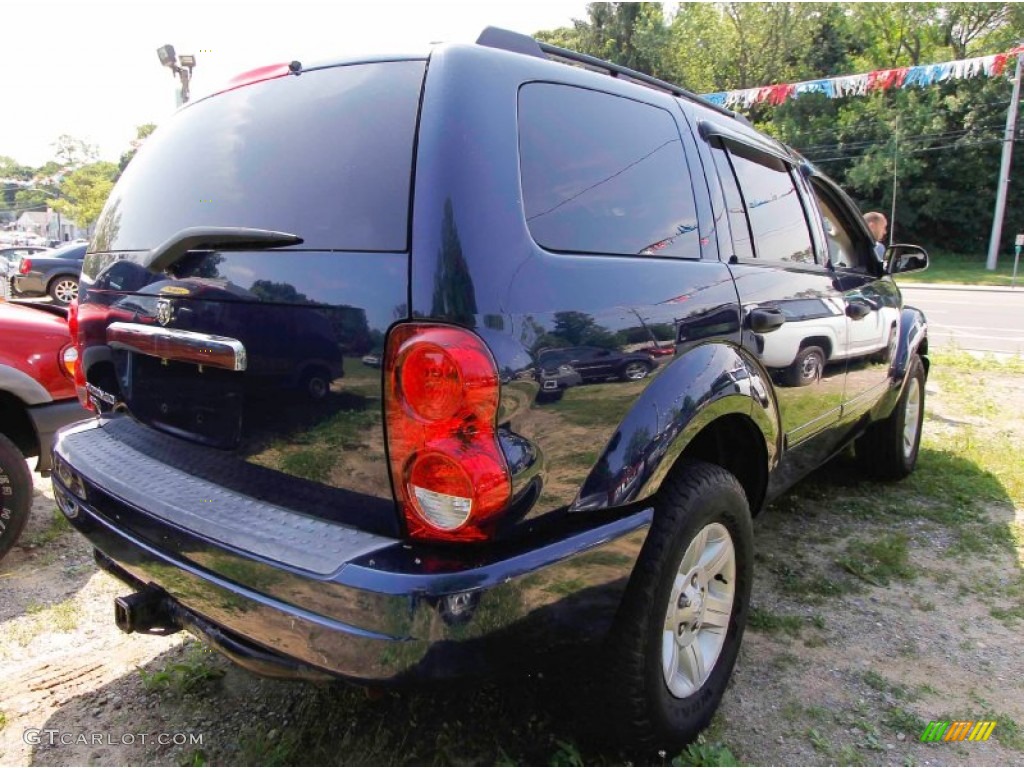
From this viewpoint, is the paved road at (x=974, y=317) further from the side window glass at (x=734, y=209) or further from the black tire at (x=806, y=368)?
the side window glass at (x=734, y=209)

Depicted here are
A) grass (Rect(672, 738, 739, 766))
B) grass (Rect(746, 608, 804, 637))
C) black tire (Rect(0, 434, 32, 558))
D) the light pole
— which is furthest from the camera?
the light pole

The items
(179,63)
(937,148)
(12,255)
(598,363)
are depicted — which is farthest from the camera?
(937,148)

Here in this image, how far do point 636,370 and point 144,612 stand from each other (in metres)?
1.47

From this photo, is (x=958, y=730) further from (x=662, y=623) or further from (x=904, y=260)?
(x=904, y=260)

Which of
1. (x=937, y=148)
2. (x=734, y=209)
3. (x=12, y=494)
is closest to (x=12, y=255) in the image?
(x=12, y=494)

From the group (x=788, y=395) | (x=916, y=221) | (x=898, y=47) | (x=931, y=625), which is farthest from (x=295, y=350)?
(x=898, y=47)

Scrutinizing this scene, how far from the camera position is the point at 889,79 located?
2873 cm

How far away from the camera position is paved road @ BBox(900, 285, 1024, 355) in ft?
37.5

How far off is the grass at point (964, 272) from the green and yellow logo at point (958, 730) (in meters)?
25.4

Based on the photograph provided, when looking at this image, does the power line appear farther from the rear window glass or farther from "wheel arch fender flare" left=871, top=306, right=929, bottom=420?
the rear window glass

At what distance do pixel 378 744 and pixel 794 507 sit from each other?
2.91m

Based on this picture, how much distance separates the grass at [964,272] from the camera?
86.8 feet

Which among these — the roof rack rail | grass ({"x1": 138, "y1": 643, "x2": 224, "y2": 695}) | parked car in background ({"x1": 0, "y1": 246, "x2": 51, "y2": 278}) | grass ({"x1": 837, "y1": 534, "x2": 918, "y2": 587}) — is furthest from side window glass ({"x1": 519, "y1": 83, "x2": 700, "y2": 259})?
parked car in background ({"x1": 0, "y1": 246, "x2": 51, "y2": 278})

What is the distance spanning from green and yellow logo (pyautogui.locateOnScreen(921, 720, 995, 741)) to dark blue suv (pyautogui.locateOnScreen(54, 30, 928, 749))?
65 cm
